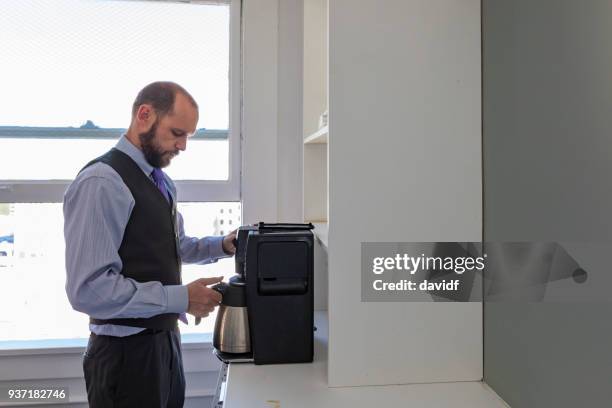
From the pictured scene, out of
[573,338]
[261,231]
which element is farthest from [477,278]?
[261,231]

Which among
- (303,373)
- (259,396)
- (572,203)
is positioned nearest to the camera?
(572,203)

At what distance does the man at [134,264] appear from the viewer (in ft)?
5.08

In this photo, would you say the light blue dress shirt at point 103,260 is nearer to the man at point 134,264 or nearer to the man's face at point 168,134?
the man at point 134,264

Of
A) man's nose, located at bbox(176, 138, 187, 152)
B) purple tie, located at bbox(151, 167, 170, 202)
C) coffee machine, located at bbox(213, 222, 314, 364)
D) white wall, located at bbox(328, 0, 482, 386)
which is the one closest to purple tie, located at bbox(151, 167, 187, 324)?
purple tie, located at bbox(151, 167, 170, 202)

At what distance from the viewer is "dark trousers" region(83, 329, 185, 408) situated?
1.62 m

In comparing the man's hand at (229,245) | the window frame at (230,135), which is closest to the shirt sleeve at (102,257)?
the man's hand at (229,245)

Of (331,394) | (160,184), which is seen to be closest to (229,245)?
(160,184)

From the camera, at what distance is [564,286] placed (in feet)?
3.24

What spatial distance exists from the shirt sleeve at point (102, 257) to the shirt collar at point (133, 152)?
138mm

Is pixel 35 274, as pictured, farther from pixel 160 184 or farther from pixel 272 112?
pixel 272 112

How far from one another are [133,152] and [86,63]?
82cm

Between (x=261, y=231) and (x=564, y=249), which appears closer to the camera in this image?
(x=564, y=249)

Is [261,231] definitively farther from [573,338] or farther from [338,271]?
[573,338]

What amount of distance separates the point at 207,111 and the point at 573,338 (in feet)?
5.99
